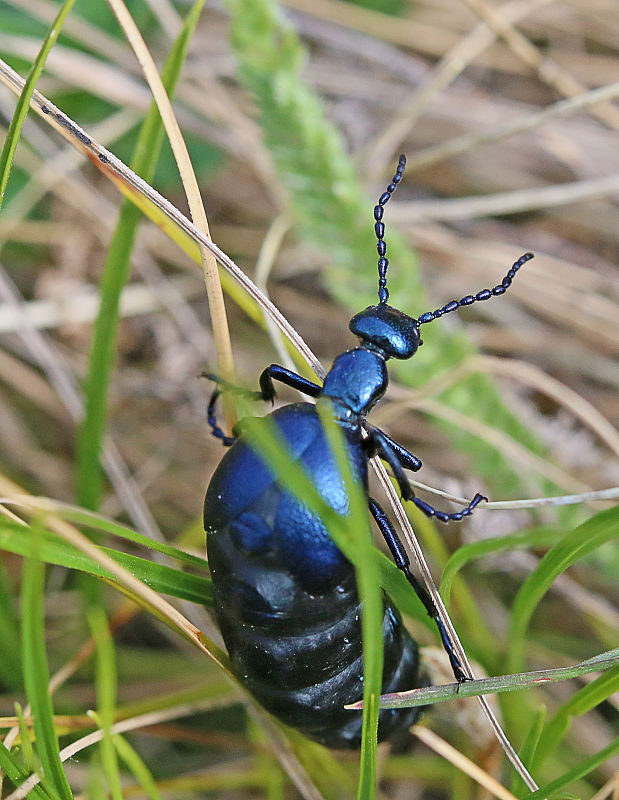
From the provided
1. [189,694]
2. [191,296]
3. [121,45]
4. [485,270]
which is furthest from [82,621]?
[121,45]

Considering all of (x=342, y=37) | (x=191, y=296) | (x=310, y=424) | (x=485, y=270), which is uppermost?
(x=342, y=37)

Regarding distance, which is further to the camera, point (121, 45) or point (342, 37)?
point (342, 37)

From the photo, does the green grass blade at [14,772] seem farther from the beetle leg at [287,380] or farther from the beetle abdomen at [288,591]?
the beetle leg at [287,380]

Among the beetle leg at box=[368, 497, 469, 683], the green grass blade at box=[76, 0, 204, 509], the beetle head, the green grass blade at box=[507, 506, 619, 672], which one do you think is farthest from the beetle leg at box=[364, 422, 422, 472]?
the green grass blade at box=[76, 0, 204, 509]

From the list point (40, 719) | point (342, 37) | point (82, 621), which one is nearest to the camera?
point (40, 719)

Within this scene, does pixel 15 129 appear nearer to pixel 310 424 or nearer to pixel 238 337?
pixel 310 424

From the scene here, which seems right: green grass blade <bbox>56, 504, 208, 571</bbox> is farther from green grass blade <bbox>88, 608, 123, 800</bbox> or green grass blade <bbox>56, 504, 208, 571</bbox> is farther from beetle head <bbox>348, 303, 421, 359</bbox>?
beetle head <bbox>348, 303, 421, 359</bbox>

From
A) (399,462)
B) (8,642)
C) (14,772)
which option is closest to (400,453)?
(399,462)

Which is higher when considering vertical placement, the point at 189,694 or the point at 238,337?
the point at 238,337
